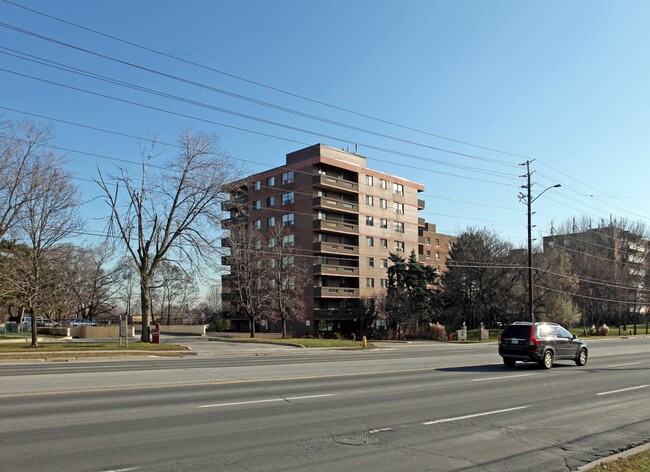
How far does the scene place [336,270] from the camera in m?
64.2

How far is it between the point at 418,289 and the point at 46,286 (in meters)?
35.7

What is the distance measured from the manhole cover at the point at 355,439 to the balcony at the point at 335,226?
54981mm

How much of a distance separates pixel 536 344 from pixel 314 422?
13.2 metres

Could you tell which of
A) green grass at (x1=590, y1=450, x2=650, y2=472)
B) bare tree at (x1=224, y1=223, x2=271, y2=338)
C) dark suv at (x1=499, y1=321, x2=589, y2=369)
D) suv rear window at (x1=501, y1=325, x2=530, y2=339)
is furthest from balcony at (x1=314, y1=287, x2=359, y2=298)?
green grass at (x1=590, y1=450, x2=650, y2=472)

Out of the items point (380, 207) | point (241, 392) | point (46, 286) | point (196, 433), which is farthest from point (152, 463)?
point (380, 207)

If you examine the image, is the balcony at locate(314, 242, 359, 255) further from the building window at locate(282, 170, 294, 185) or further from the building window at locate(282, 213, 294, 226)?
the building window at locate(282, 170, 294, 185)

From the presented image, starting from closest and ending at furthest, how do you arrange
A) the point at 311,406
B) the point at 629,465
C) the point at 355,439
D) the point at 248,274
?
the point at 629,465 < the point at 355,439 < the point at 311,406 < the point at 248,274

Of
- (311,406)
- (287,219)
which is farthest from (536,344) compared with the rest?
(287,219)

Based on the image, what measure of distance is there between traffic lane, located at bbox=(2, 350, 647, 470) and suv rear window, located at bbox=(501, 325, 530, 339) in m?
4.21

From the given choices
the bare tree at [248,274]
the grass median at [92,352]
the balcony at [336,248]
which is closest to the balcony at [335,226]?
the balcony at [336,248]

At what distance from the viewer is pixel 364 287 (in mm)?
67750

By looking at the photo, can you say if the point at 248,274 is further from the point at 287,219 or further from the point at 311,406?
the point at 311,406

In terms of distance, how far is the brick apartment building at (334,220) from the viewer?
63.4 metres

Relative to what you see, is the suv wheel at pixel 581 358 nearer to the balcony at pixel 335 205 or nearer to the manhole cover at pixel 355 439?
the manhole cover at pixel 355 439
